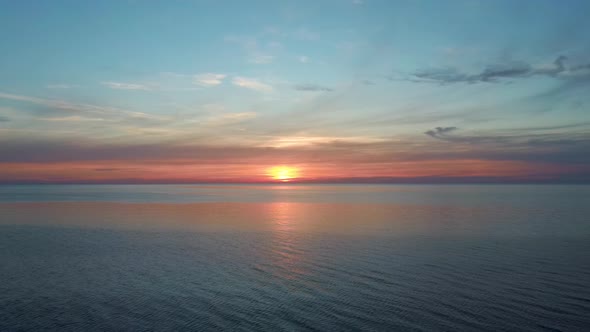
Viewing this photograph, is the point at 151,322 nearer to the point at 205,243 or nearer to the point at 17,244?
the point at 205,243

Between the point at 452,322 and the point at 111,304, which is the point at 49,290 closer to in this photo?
the point at 111,304

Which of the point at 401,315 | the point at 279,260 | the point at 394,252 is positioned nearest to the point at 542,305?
the point at 401,315

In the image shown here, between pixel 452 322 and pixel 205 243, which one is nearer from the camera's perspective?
pixel 452 322

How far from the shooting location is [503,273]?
32625 mm

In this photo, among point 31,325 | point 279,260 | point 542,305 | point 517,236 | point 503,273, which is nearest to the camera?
point 31,325

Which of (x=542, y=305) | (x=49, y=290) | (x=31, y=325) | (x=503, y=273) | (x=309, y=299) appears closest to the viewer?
(x=31, y=325)

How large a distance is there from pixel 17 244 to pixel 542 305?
53.3 metres

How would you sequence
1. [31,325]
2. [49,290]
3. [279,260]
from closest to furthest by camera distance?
[31,325]
[49,290]
[279,260]

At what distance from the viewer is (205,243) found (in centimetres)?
5000

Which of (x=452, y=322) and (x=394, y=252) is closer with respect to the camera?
(x=452, y=322)

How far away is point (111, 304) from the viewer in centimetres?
2561

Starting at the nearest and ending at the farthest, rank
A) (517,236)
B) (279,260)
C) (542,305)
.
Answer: (542,305) → (279,260) → (517,236)

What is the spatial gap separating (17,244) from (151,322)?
1395 inches

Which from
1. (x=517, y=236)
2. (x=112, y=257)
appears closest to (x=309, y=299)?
(x=112, y=257)
